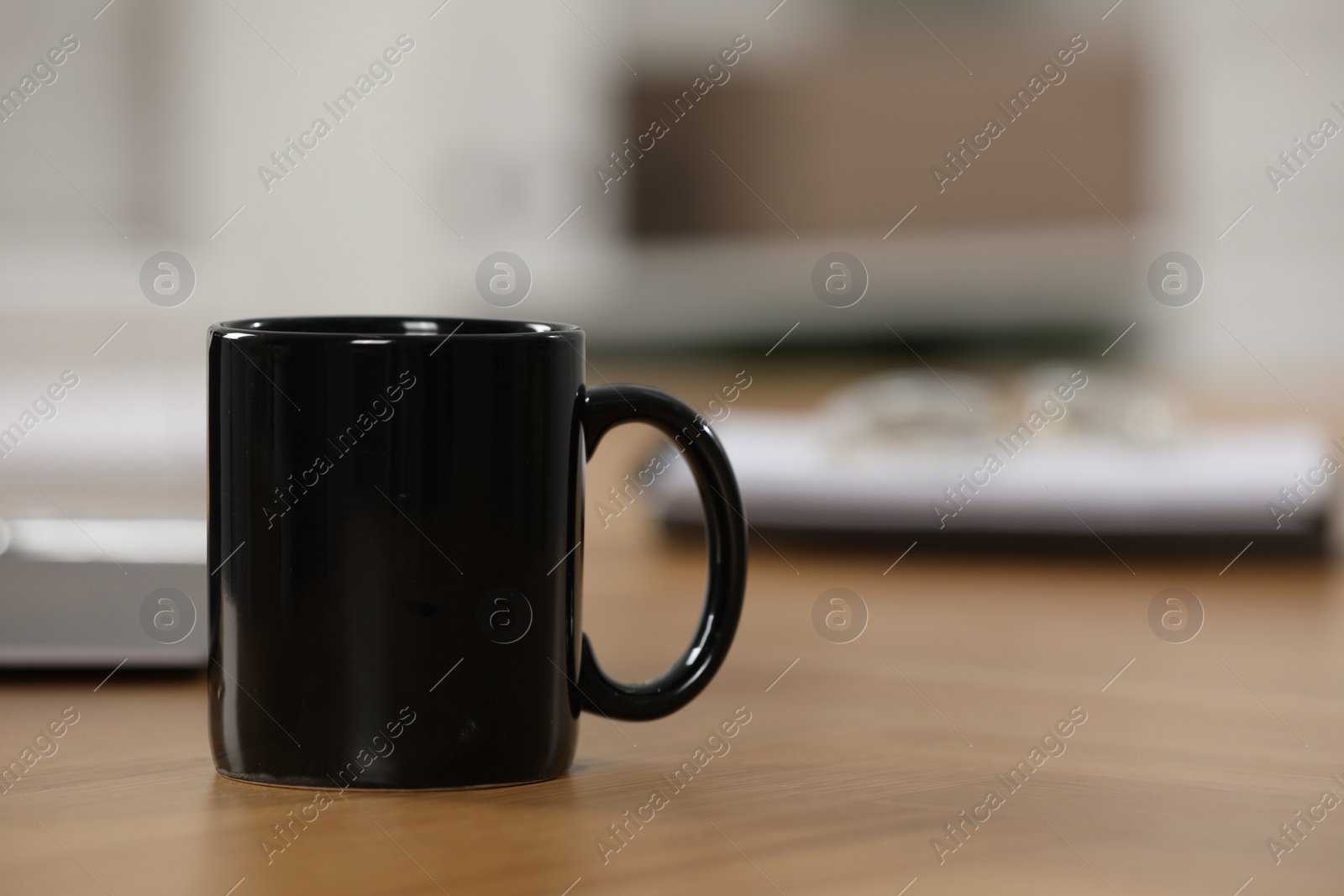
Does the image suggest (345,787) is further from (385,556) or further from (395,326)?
(395,326)

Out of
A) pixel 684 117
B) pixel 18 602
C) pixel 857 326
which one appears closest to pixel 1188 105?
pixel 857 326

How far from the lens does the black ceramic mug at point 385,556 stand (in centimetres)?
41

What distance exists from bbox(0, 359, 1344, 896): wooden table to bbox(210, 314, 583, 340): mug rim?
14cm

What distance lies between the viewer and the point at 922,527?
3.06 ft

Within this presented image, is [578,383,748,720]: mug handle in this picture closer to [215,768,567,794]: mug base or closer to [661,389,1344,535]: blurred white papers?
[215,768,567,794]: mug base

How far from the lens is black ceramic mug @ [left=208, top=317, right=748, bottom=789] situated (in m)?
0.41

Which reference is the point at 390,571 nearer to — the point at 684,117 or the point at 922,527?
the point at 922,527

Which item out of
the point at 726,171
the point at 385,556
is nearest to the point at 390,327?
the point at 385,556

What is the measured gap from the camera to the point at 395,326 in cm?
50

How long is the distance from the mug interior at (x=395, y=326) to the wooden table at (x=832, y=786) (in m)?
0.15

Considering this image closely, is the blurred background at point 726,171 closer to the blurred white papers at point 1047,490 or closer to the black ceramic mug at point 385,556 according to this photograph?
the blurred white papers at point 1047,490

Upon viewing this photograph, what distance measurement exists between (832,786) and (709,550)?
9 centimetres

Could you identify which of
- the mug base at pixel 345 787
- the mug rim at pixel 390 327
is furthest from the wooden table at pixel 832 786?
the mug rim at pixel 390 327

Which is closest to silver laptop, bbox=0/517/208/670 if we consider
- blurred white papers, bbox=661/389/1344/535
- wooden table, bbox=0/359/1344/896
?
wooden table, bbox=0/359/1344/896
